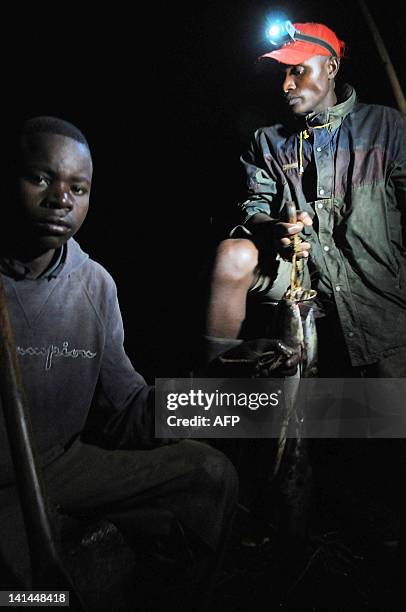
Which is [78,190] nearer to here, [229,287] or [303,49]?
[229,287]

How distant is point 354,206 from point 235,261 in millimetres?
1310

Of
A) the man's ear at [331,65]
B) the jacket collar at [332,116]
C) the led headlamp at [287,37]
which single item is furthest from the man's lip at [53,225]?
the man's ear at [331,65]

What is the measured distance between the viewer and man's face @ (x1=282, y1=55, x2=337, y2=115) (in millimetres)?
4078

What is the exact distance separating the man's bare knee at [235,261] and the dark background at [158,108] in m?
2.05

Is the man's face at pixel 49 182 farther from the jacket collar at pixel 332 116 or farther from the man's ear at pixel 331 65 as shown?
the man's ear at pixel 331 65

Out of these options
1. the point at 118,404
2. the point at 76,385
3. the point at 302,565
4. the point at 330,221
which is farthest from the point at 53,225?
the point at 302,565

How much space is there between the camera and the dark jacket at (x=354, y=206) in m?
3.78

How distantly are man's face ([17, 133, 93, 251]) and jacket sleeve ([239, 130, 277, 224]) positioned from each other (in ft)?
6.74

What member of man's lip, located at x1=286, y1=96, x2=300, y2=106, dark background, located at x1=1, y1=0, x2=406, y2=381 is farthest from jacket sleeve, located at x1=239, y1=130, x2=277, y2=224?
dark background, located at x1=1, y1=0, x2=406, y2=381

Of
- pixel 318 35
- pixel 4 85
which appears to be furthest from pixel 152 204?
pixel 318 35

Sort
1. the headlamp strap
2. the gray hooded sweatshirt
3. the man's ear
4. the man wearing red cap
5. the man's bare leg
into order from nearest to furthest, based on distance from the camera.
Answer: the gray hooded sweatshirt → the man's bare leg → the man wearing red cap → the headlamp strap → the man's ear

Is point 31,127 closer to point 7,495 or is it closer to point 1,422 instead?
point 1,422

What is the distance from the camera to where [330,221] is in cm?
391

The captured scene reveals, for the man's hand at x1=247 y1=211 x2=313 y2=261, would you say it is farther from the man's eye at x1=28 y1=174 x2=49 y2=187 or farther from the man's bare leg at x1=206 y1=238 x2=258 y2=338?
the man's eye at x1=28 y1=174 x2=49 y2=187
